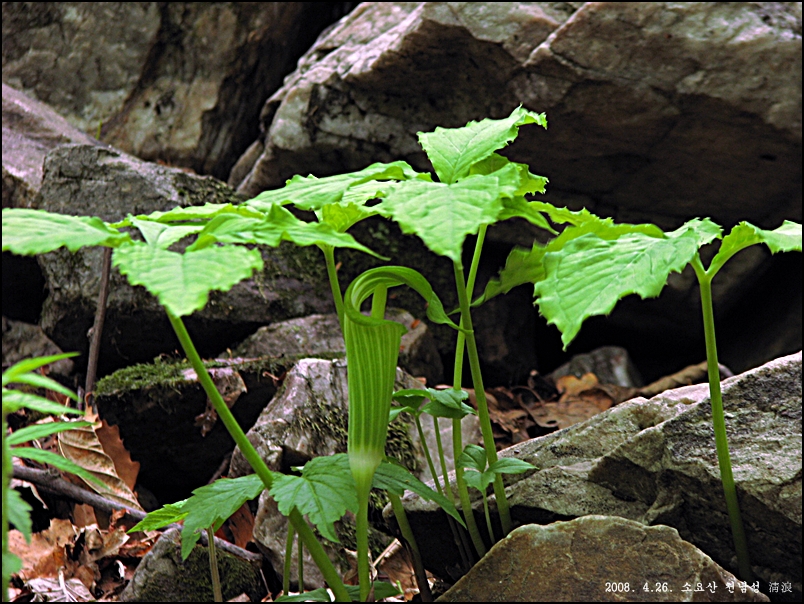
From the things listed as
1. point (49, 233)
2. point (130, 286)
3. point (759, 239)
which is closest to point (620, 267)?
point (759, 239)

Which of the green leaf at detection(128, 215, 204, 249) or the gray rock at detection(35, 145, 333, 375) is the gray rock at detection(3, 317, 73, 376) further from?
the green leaf at detection(128, 215, 204, 249)

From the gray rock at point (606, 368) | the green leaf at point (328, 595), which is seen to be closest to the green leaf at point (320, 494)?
the green leaf at point (328, 595)

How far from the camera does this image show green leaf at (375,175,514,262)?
87cm

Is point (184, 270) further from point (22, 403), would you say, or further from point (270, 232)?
point (22, 403)

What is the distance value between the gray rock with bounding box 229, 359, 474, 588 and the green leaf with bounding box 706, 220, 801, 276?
49.3 inches

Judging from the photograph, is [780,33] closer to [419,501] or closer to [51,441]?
[419,501]

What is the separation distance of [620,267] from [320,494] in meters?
0.57

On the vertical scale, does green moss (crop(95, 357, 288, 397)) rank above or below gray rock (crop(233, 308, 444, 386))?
above

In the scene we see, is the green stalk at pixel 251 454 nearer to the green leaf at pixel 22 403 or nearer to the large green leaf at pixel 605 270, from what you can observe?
the green leaf at pixel 22 403

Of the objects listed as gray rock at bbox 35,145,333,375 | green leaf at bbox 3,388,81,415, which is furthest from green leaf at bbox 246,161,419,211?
gray rock at bbox 35,145,333,375

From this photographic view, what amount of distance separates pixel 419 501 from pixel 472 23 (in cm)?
251

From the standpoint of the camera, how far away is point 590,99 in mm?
3324

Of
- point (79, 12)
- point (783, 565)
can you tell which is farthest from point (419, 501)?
point (79, 12)

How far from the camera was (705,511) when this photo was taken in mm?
1351
